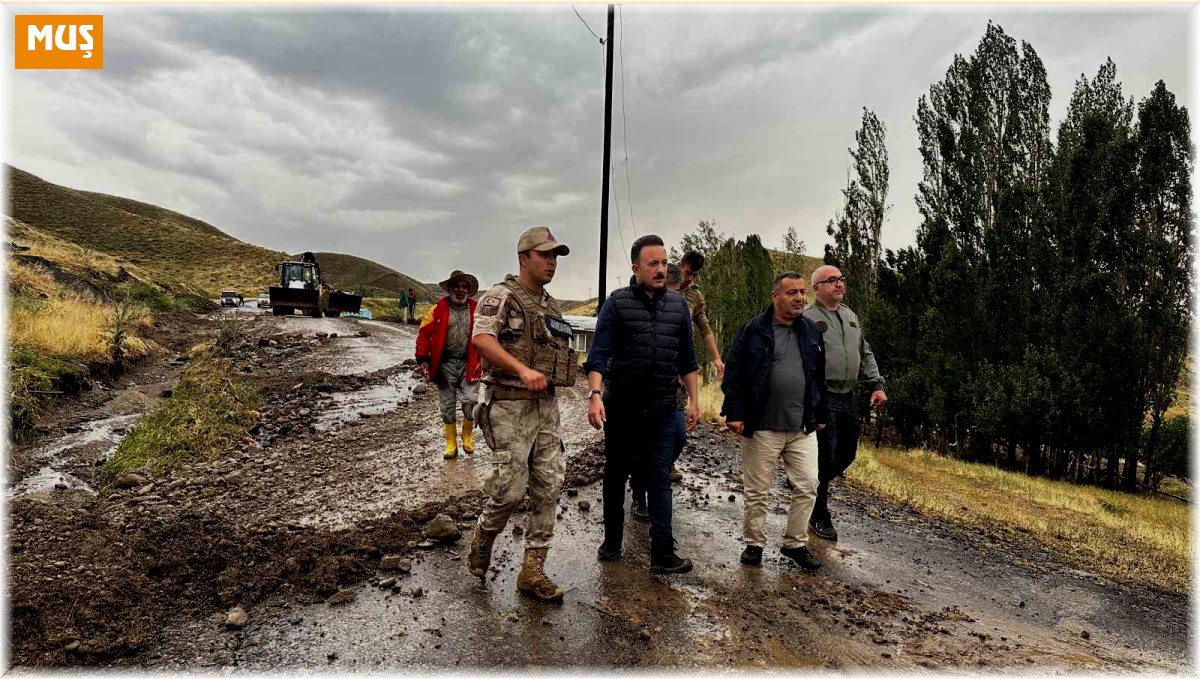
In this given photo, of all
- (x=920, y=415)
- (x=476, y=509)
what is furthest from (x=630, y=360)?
(x=920, y=415)

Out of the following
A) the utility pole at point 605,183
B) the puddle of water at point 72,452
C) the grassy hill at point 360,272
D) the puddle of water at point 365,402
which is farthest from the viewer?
the grassy hill at point 360,272

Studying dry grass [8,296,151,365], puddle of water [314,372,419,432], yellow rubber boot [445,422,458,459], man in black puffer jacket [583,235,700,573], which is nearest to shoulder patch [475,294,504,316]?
man in black puffer jacket [583,235,700,573]

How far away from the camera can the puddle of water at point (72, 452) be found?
5.74m

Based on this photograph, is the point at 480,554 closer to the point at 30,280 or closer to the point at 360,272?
the point at 30,280

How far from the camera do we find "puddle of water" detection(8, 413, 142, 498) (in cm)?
574

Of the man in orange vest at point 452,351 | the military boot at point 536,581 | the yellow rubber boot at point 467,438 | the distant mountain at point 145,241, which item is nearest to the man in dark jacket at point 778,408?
the military boot at point 536,581

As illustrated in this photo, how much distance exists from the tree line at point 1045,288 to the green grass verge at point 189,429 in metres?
17.1

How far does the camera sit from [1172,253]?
16578 mm

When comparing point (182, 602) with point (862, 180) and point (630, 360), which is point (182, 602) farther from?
point (862, 180)

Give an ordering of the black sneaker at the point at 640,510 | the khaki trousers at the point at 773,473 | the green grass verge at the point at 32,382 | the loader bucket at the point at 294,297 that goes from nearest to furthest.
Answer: the khaki trousers at the point at 773,473
the black sneaker at the point at 640,510
the green grass verge at the point at 32,382
the loader bucket at the point at 294,297

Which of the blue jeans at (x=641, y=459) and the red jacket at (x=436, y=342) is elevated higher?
the red jacket at (x=436, y=342)

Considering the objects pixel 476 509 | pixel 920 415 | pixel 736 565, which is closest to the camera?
pixel 736 565

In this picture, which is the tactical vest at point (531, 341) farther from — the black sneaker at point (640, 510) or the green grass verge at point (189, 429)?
the green grass verge at point (189, 429)

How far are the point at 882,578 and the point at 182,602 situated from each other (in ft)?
13.8
